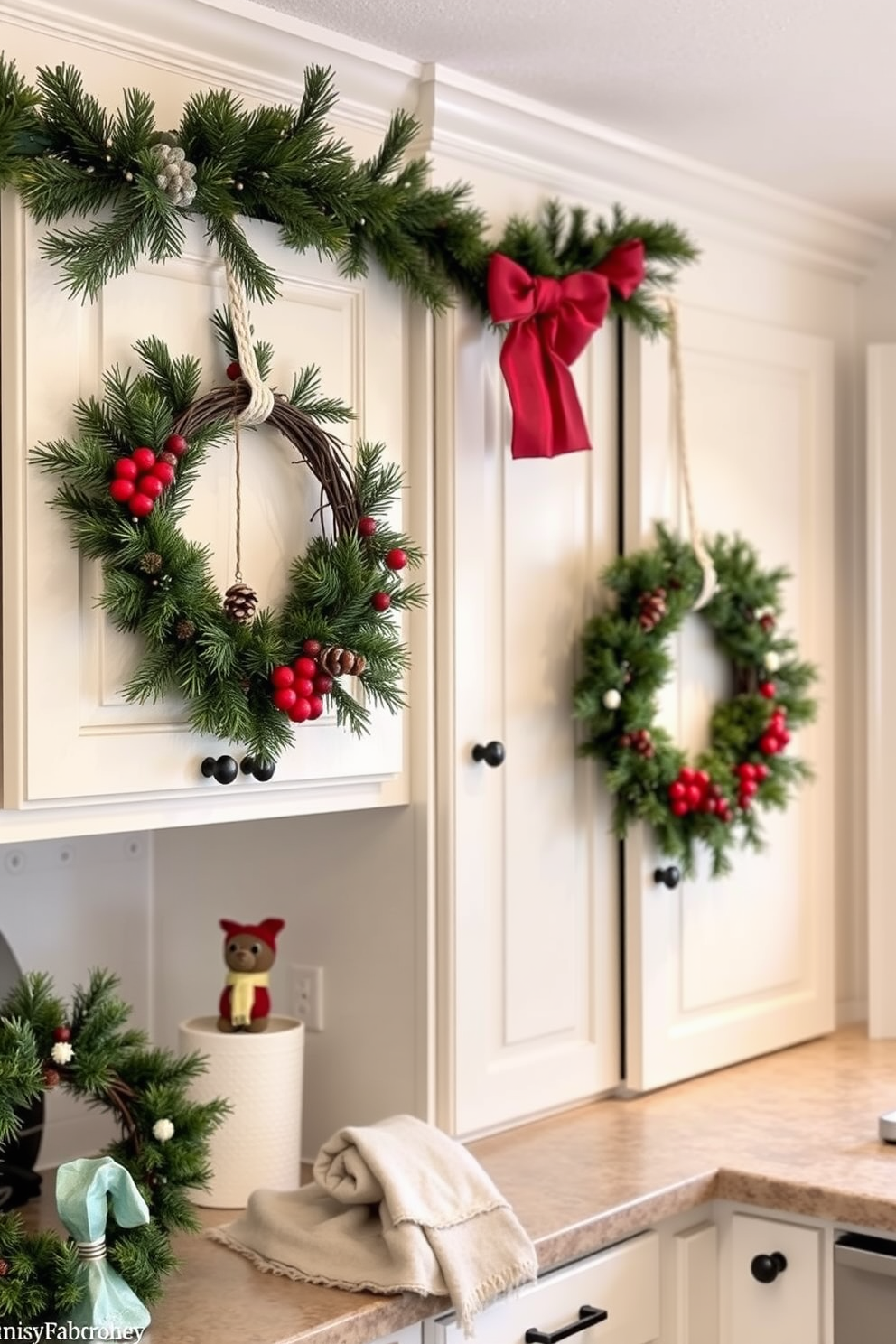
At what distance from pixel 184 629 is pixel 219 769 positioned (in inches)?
7.6

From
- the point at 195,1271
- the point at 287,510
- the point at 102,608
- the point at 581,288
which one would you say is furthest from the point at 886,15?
the point at 195,1271

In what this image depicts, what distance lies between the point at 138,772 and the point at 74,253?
0.59 meters

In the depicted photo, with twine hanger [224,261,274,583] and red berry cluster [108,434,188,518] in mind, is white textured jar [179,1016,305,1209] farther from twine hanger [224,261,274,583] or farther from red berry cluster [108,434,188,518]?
red berry cluster [108,434,188,518]

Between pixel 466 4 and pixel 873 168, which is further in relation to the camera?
pixel 873 168

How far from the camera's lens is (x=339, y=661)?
201 centimetres

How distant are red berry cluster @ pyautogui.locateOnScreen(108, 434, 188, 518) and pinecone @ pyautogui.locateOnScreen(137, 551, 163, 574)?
0.04 m

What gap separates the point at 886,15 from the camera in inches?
85.4

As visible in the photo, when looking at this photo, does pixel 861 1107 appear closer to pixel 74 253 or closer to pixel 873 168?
pixel 873 168

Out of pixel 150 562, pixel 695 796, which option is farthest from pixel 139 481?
pixel 695 796

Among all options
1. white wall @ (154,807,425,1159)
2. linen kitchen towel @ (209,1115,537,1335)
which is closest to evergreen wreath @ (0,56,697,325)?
white wall @ (154,807,425,1159)

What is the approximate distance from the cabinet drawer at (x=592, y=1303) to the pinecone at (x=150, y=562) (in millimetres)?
947

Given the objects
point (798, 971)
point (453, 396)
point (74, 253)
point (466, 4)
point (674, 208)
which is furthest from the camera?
point (798, 971)

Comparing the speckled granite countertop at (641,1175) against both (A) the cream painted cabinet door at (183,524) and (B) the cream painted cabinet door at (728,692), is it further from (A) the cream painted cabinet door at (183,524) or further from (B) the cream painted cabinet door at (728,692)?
(A) the cream painted cabinet door at (183,524)

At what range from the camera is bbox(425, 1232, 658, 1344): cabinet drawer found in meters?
2.00
